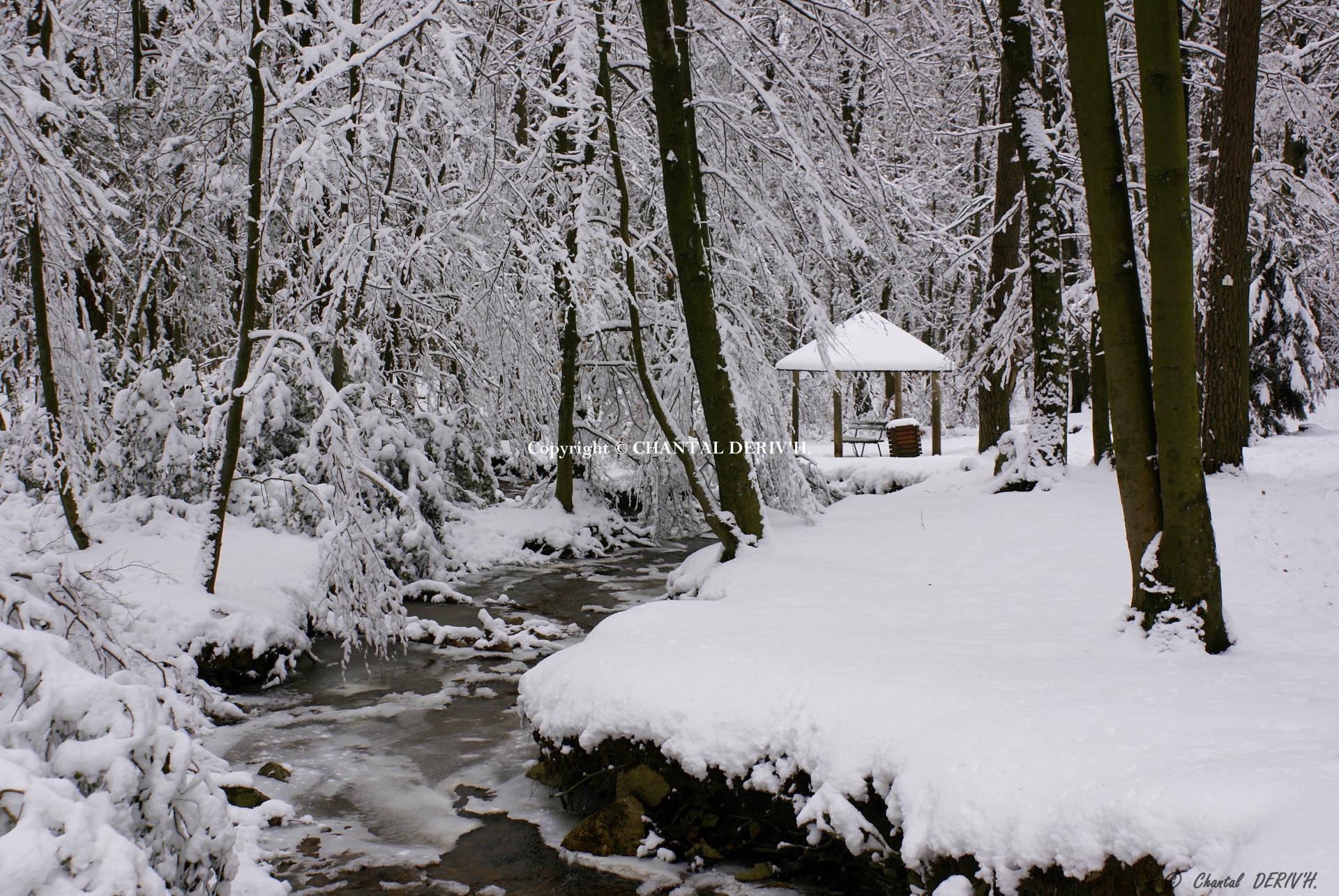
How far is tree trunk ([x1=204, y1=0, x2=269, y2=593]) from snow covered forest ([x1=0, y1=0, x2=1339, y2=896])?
0.16 feet

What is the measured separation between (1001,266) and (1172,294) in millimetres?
9905

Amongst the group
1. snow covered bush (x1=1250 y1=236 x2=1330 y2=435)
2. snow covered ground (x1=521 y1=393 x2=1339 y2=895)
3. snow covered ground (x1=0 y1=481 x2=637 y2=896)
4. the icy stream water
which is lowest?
the icy stream water

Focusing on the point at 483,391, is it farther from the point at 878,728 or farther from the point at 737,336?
the point at 878,728

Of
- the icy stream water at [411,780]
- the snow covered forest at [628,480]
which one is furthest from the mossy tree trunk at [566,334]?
the icy stream water at [411,780]

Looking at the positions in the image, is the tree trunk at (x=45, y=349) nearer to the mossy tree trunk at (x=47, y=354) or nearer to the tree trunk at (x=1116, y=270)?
the mossy tree trunk at (x=47, y=354)

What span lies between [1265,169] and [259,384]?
12.6m

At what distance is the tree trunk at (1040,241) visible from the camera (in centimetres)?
1061

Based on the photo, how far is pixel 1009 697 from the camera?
4422 millimetres

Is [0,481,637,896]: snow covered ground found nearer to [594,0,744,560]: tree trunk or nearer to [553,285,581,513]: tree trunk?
[594,0,744,560]: tree trunk

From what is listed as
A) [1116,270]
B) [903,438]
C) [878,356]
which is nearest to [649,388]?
[1116,270]

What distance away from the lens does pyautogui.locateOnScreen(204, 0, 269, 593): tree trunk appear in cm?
805

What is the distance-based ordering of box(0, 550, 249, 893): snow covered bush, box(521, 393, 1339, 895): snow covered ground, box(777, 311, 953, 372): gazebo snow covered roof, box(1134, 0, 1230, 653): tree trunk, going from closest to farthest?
box(0, 550, 249, 893): snow covered bush < box(521, 393, 1339, 895): snow covered ground < box(1134, 0, 1230, 653): tree trunk < box(777, 311, 953, 372): gazebo snow covered roof

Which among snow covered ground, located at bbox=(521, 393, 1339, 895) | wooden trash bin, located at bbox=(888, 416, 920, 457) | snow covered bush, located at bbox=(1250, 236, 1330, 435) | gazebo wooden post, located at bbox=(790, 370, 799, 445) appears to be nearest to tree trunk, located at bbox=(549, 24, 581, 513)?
gazebo wooden post, located at bbox=(790, 370, 799, 445)

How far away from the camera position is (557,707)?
5.77 meters
